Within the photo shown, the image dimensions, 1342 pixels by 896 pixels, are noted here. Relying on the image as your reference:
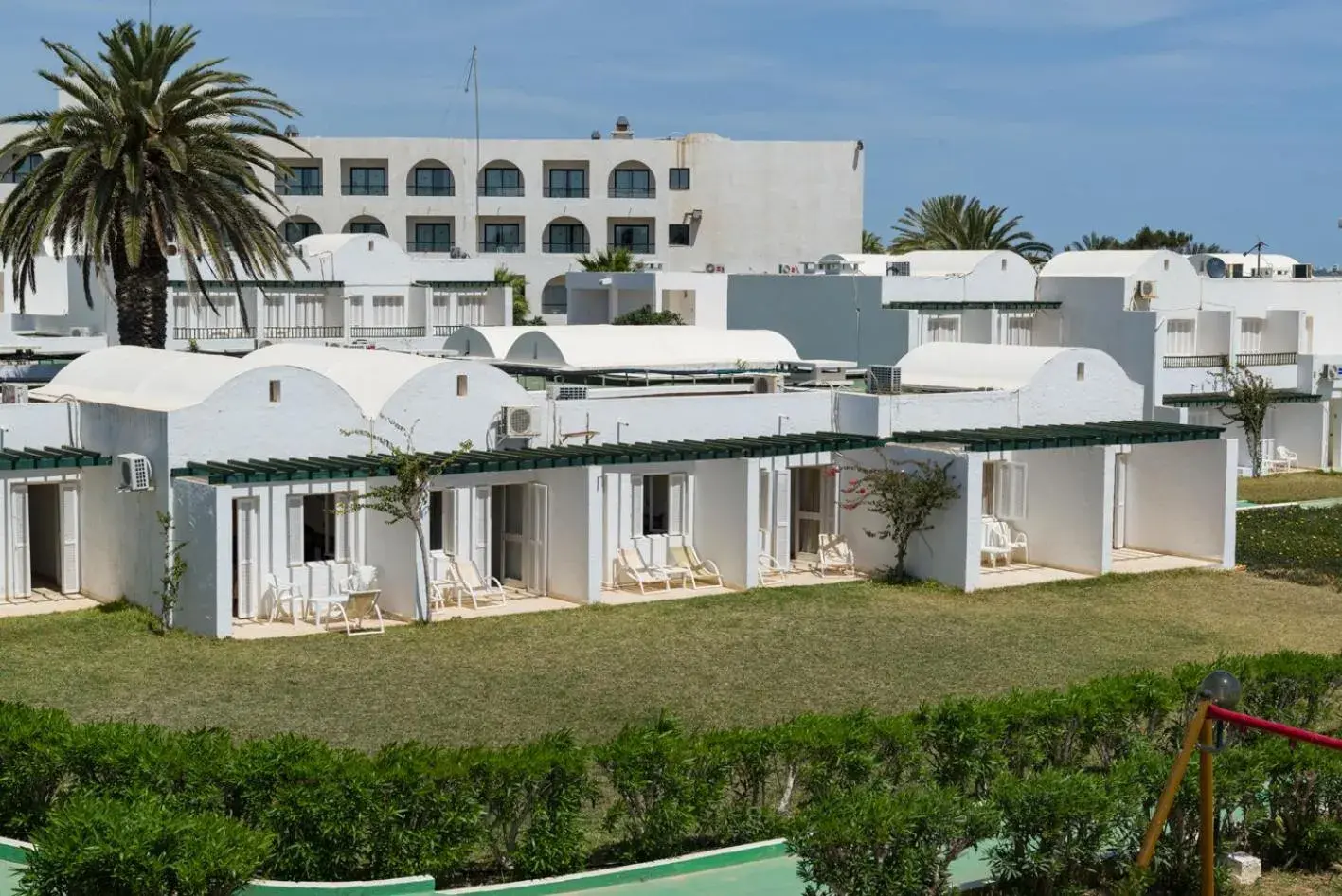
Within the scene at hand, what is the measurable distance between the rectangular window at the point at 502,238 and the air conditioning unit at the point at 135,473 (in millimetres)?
56849

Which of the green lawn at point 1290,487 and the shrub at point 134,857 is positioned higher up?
the shrub at point 134,857

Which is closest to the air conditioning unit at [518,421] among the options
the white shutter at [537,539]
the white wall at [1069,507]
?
the white shutter at [537,539]

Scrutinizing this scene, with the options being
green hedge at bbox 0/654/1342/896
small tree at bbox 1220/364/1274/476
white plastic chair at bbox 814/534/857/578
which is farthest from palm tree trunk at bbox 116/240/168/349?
small tree at bbox 1220/364/1274/476

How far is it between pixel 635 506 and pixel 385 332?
25975mm

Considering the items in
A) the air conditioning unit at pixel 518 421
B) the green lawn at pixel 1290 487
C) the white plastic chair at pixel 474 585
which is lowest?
the green lawn at pixel 1290 487

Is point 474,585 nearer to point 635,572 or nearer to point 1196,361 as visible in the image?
point 635,572

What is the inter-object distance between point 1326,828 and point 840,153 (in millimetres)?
70727

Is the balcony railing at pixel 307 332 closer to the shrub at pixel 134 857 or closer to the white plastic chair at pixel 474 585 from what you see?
the white plastic chair at pixel 474 585

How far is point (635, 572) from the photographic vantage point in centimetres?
2692

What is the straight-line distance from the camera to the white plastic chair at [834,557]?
2908cm

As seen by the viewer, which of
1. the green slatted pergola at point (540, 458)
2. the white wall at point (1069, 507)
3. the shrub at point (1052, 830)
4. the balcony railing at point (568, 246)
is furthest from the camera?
the balcony railing at point (568, 246)

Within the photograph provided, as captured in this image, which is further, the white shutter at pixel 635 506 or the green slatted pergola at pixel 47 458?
the white shutter at pixel 635 506

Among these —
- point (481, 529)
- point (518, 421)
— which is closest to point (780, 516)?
point (518, 421)

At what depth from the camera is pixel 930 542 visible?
28.2 metres
